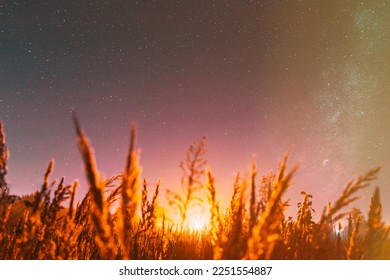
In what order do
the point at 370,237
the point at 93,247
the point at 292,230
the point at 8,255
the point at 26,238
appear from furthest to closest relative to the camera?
the point at 292,230 → the point at 93,247 → the point at 8,255 → the point at 370,237 → the point at 26,238

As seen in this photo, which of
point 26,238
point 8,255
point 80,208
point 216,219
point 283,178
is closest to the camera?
point 283,178
